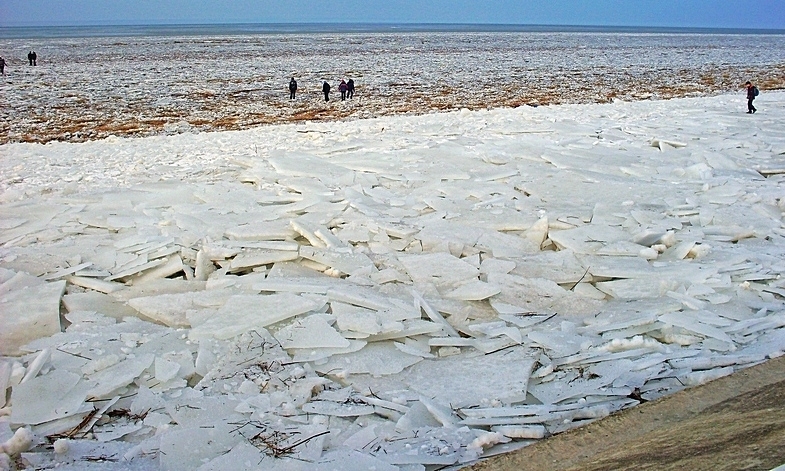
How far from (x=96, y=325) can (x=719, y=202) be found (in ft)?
20.2

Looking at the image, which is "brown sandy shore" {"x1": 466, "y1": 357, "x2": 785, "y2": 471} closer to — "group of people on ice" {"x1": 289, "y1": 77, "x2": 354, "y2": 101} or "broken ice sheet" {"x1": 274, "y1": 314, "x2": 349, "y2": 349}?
"broken ice sheet" {"x1": 274, "y1": 314, "x2": 349, "y2": 349}

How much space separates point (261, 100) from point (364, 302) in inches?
676

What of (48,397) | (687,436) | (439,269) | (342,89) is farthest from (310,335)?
(342,89)

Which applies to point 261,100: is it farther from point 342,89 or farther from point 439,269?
point 439,269

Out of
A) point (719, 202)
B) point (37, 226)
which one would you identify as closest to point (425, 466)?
point (37, 226)

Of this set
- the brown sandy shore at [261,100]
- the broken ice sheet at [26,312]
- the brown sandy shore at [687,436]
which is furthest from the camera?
the brown sandy shore at [261,100]

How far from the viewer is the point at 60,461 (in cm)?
307

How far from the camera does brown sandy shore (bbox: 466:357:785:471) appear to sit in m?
2.65

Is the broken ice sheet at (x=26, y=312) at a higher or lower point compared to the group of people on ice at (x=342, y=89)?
lower

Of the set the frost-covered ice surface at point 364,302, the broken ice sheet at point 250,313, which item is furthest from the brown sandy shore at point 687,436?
the broken ice sheet at point 250,313

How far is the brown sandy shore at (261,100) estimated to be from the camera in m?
15.3

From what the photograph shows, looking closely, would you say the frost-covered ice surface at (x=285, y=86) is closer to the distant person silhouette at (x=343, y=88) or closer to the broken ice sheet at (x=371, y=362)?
the distant person silhouette at (x=343, y=88)

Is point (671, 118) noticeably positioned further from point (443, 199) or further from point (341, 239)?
point (341, 239)

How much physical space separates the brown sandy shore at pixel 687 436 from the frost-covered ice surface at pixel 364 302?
0.15 meters
